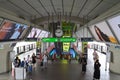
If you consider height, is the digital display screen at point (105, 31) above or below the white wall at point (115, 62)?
above

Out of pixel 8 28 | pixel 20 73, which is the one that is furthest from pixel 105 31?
pixel 20 73

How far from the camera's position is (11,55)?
1753 centimetres

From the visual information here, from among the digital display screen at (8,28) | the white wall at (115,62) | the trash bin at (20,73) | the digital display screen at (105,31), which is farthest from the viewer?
the white wall at (115,62)

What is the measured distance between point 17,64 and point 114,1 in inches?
342

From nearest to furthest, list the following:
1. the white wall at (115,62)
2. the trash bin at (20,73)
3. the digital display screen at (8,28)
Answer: the digital display screen at (8,28)
the trash bin at (20,73)
the white wall at (115,62)

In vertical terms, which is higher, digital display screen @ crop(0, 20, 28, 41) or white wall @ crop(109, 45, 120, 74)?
digital display screen @ crop(0, 20, 28, 41)

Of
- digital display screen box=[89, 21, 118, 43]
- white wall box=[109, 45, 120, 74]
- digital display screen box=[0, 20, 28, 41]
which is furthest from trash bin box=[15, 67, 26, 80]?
white wall box=[109, 45, 120, 74]

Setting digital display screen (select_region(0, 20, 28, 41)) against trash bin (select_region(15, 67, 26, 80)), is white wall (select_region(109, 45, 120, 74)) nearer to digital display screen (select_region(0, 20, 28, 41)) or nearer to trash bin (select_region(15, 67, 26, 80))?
trash bin (select_region(15, 67, 26, 80))

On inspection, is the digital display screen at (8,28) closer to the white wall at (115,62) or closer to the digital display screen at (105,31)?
the digital display screen at (105,31)

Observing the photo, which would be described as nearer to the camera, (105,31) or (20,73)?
(105,31)

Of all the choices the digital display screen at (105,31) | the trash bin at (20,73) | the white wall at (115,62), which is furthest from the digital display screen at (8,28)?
the white wall at (115,62)

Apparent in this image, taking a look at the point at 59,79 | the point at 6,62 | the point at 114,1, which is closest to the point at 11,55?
the point at 6,62

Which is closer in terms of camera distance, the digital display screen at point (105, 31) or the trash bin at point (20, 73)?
the digital display screen at point (105, 31)

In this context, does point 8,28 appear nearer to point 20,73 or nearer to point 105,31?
point 20,73
